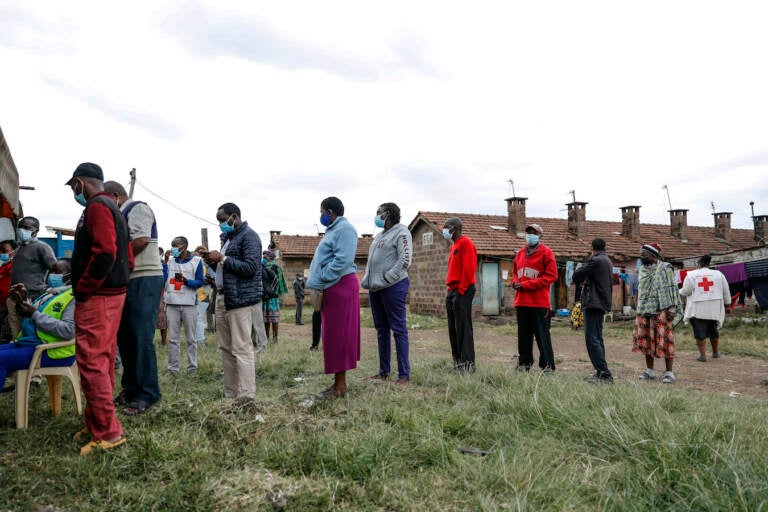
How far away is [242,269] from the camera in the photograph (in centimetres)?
437

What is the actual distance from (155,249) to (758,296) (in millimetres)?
14252

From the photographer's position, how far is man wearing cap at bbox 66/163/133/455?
3137 mm

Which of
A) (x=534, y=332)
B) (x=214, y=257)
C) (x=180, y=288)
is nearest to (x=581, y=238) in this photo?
(x=534, y=332)

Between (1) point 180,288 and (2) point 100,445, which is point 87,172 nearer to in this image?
(2) point 100,445

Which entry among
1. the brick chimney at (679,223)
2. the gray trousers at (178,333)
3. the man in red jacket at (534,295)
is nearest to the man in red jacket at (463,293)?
the man in red jacket at (534,295)

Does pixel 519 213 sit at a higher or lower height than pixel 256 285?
higher

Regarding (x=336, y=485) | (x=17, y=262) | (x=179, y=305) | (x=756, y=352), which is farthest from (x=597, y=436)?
(x=756, y=352)

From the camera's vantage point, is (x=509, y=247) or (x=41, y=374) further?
(x=509, y=247)

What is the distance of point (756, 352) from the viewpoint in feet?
30.0

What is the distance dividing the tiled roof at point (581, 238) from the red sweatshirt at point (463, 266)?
44.4 ft

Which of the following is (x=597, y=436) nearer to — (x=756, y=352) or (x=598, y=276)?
(x=598, y=276)

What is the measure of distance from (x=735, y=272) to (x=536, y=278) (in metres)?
10.2

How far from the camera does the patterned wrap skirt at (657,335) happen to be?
20.9 ft

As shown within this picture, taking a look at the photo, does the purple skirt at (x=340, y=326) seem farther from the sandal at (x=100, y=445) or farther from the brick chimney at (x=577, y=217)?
the brick chimney at (x=577, y=217)
